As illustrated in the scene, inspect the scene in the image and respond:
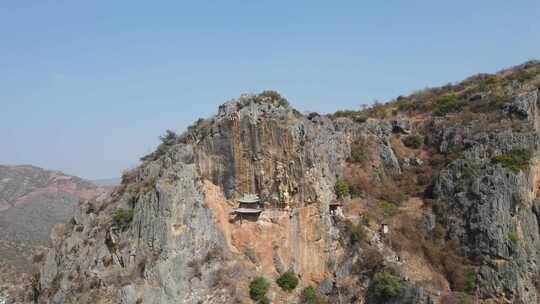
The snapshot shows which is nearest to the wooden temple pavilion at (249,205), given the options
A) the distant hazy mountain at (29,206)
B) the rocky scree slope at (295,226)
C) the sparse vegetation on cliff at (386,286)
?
the rocky scree slope at (295,226)

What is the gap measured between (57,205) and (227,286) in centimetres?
8692

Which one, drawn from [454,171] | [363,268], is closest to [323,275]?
[363,268]

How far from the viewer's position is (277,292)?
2830cm

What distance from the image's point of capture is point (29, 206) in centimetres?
9612

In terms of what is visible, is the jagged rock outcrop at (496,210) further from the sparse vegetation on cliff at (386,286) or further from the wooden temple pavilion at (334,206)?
the wooden temple pavilion at (334,206)

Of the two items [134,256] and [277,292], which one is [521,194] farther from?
[134,256]

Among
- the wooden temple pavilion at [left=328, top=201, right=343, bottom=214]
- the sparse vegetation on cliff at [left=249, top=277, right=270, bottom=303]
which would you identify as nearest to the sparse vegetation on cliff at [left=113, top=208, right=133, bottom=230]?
the sparse vegetation on cliff at [left=249, top=277, right=270, bottom=303]

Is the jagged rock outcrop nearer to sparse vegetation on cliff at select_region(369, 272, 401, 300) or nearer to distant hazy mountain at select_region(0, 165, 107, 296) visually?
sparse vegetation on cliff at select_region(369, 272, 401, 300)

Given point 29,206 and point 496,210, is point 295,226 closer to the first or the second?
point 496,210

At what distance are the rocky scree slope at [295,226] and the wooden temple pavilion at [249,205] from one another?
47cm

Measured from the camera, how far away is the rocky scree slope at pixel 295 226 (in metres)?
28.0

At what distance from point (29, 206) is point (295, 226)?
85.8 m

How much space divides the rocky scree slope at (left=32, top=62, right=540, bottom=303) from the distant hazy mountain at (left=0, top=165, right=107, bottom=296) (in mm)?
33304

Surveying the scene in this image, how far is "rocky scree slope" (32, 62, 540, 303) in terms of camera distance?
28.0 metres
